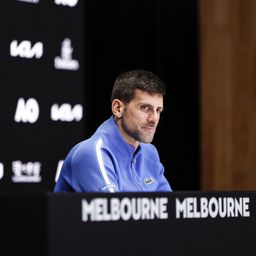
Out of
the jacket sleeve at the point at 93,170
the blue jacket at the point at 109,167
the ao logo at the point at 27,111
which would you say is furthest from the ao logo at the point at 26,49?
the jacket sleeve at the point at 93,170

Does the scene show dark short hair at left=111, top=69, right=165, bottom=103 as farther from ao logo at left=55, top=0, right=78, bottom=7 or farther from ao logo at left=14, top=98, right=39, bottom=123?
ao logo at left=55, top=0, right=78, bottom=7

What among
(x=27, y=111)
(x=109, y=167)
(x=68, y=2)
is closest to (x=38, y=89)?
(x=27, y=111)

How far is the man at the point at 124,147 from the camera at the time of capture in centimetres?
255

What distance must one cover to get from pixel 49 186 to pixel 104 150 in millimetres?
946

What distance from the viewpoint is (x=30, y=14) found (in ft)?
11.4

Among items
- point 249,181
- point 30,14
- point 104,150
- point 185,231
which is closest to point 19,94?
point 30,14

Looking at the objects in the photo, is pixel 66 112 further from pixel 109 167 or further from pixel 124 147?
A: pixel 109 167

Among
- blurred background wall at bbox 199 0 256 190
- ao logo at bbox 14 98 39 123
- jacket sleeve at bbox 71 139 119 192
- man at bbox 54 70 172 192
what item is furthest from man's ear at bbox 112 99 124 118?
blurred background wall at bbox 199 0 256 190

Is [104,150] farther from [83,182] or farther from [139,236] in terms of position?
[139,236]

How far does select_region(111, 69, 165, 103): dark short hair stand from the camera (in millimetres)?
2648

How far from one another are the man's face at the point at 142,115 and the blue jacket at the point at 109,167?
0.17ft

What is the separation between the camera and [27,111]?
344 cm

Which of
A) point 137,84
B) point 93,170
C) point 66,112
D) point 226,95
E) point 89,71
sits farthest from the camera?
point 226,95

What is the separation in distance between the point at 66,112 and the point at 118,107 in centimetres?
88
